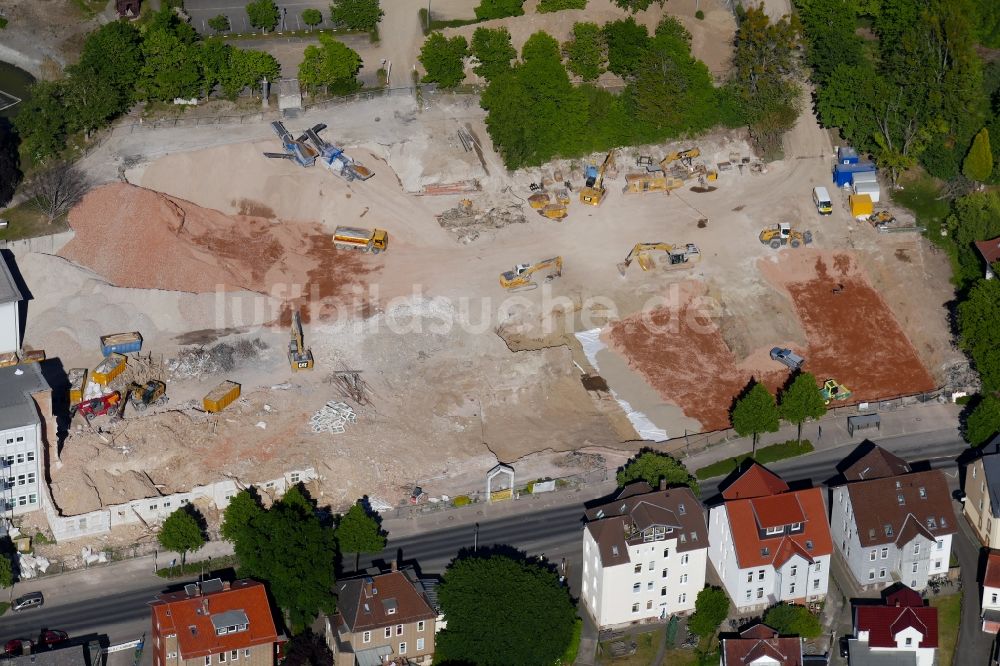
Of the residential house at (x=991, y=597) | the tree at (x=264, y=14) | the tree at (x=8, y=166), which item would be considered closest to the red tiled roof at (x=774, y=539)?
the residential house at (x=991, y=597)

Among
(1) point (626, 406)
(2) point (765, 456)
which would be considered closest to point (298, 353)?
(1) point (626, 406)

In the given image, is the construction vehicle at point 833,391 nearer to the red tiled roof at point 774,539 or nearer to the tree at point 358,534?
the red tiled roof at point 774,539

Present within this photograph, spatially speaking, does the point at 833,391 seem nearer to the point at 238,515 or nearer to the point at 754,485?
the point at 754,485


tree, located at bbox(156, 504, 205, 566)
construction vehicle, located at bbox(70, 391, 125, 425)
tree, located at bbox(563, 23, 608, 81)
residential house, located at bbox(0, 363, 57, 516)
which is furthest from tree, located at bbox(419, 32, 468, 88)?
tree, located at bbox(156, 504, 205, 566)

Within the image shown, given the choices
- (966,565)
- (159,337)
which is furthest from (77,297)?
(966,565)

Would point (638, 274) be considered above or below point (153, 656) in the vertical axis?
above

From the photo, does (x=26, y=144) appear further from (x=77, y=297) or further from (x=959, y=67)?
(x=959, y=67)
